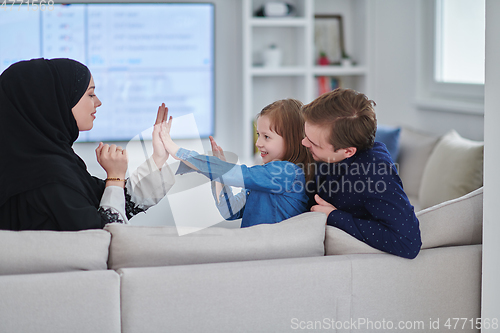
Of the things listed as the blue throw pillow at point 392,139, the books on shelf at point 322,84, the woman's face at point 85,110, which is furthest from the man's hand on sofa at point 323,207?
the books on shelf at point 322,84

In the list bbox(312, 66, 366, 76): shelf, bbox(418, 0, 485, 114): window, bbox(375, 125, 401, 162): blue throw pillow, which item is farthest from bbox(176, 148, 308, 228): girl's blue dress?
bbox(312, 66, 366, 76): shelf

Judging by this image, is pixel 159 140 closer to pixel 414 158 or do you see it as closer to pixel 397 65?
pixel 414 158

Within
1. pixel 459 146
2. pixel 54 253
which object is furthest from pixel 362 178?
pixel 459 146

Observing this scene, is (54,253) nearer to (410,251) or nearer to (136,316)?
(136,316)

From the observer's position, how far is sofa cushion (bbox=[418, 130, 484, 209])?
2.48 metres

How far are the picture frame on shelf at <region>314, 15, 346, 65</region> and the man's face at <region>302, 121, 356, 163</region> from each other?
282 cm

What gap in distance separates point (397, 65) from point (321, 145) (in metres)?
2.71

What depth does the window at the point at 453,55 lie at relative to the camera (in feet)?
9.96

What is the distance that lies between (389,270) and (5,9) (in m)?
3.53

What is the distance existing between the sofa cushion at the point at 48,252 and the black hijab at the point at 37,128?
0.58ft

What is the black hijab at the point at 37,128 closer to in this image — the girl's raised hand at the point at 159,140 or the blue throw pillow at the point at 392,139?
the girl's raised hand at the point at 159,140

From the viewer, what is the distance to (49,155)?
1.35m

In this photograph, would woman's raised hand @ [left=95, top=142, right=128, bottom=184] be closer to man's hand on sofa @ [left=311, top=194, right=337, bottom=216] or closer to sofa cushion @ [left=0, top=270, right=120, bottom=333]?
sofa cushion @ [left=0, top=270, right=120, bottom=333]

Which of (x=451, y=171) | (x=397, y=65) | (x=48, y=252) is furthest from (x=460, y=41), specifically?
(x=48, y=252)
